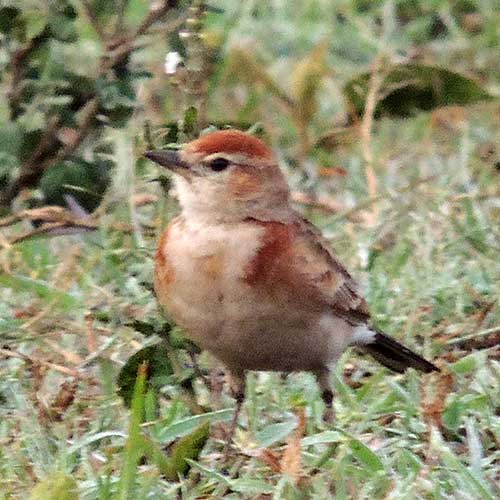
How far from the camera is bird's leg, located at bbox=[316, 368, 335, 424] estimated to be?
13.5 ft

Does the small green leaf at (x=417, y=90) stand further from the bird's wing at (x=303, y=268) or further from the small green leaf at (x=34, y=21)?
the bird's wing at (x=303, y=268)

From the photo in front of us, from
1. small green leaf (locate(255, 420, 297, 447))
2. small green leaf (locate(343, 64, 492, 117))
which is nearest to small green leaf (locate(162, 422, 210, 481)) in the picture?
small green leaf (locate(255, 420, 297, 447))

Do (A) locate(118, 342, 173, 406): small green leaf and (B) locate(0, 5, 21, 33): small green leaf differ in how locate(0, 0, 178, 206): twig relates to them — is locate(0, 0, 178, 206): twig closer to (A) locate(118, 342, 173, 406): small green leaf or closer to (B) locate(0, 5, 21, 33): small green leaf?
(B) locate(0, 5, 21, 33): small green leaf

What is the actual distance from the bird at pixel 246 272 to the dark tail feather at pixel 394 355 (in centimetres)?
17

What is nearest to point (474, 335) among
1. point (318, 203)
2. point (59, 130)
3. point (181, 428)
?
point (181, 428)

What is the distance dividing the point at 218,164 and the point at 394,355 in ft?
2.68

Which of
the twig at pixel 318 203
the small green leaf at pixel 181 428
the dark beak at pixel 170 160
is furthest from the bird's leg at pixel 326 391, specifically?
the twig at pixel 318 203

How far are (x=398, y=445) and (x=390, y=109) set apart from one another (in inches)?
120

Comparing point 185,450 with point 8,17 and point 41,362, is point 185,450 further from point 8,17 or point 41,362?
point 8,17

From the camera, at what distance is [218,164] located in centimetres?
402

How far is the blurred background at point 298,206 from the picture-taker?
369 centimetres

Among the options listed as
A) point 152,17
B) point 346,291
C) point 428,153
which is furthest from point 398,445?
point 428,153

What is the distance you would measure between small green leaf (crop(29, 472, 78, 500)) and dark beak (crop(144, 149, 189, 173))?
96 cm

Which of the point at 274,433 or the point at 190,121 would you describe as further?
the point at 190,121
